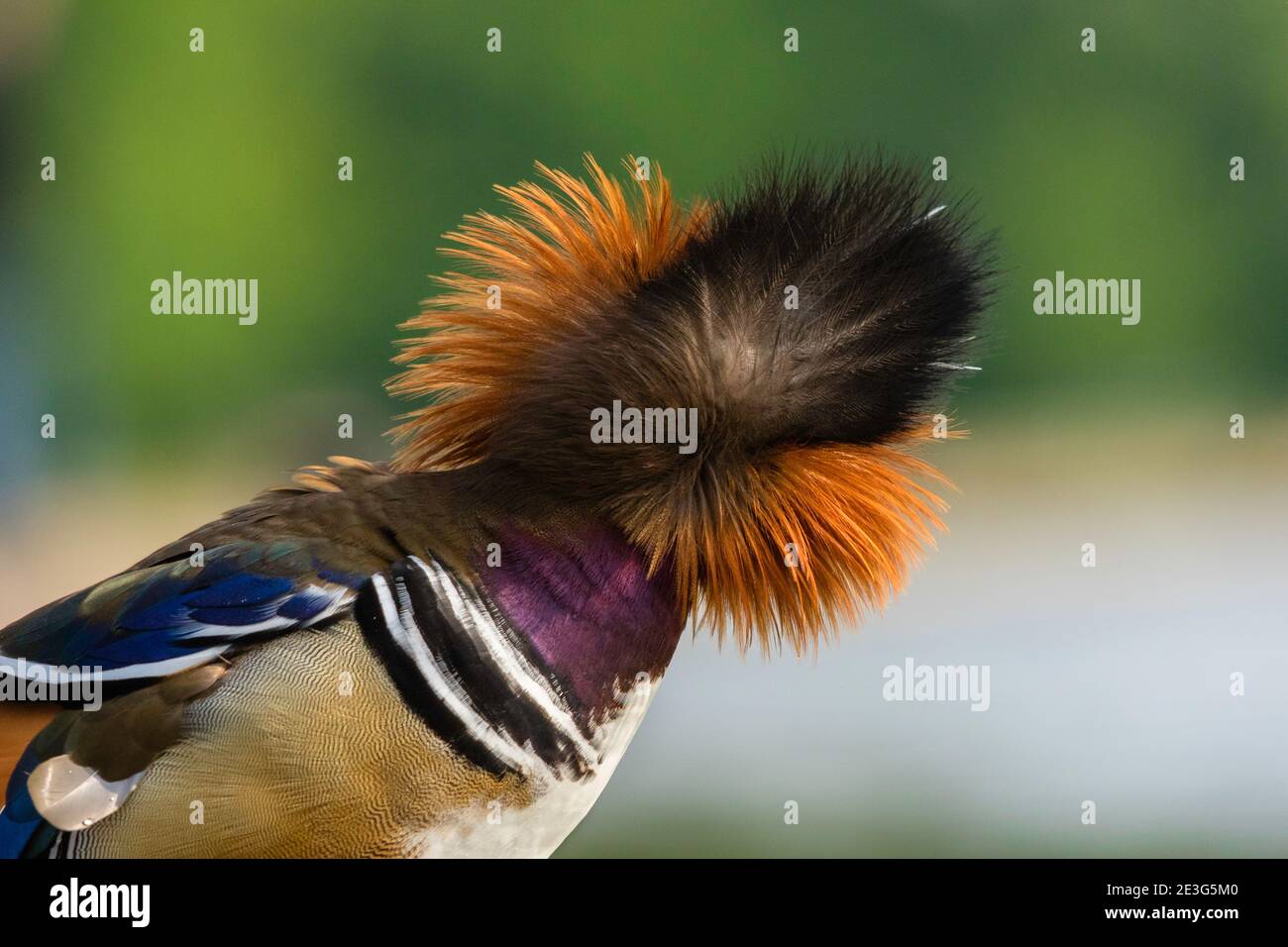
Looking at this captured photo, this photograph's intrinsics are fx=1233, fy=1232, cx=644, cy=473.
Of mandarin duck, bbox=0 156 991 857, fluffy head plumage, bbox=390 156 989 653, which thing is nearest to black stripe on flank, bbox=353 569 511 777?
mandarin duck, bbox=0 156 991 857

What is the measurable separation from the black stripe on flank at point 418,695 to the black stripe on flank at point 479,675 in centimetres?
1

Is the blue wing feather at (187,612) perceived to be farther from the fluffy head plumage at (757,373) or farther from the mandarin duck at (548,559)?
the fluffy head plumage at (757,373)

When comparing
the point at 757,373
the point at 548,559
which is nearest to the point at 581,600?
the point at 548,559

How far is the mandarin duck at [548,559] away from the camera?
26.2 inches

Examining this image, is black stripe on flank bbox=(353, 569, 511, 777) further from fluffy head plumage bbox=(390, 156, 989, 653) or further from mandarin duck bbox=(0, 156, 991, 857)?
fluffy head plumage bbox=(390, 156, 989, 653)

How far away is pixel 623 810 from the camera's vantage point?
123cm

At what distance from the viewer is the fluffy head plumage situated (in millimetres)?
700

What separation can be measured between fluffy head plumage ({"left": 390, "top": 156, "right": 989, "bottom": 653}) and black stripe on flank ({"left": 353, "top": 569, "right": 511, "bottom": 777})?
12cm

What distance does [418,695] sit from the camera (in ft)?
2.22

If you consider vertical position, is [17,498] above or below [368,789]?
above

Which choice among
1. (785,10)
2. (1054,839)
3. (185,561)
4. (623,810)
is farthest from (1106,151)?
(185,561)

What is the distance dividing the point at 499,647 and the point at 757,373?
0.21m

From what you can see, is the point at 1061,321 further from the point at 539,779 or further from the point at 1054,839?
the point at 539,779

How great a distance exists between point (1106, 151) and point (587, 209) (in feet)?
3.34
